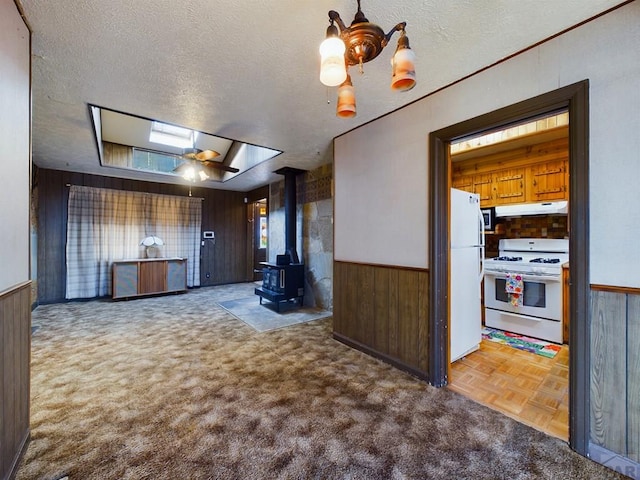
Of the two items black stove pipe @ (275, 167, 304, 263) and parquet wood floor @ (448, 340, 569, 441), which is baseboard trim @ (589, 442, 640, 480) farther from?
black stove pipe @ (275, 167, 304, 263)

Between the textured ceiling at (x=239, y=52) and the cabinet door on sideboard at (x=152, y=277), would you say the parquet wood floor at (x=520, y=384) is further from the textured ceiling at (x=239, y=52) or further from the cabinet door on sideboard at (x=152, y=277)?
the cabinet door on sideboard at (x=152, y=277)

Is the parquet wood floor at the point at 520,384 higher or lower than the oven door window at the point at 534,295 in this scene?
lower

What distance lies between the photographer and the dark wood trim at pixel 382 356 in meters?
2.39

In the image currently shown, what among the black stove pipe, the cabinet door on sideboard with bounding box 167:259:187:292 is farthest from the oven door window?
the cabinet door on sideboard with bounding box 167:259:187:292

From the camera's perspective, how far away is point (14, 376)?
4.76ft

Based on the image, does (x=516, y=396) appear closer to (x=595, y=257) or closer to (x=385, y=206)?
(x=595, y=257)

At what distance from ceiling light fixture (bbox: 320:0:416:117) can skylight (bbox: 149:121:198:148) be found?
4359 millimetres

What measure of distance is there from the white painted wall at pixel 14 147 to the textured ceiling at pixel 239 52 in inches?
8.8

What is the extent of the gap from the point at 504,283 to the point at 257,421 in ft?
10.6

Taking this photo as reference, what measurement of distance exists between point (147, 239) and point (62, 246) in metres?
1.39

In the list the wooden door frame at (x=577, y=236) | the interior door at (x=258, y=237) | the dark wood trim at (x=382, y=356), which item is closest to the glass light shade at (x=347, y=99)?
the wooden door frame at (x=577, y=236)

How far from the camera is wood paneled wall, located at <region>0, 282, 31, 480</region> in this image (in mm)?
1291

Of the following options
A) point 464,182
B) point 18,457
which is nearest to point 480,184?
point 464,182

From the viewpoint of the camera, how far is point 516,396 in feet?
6.87
